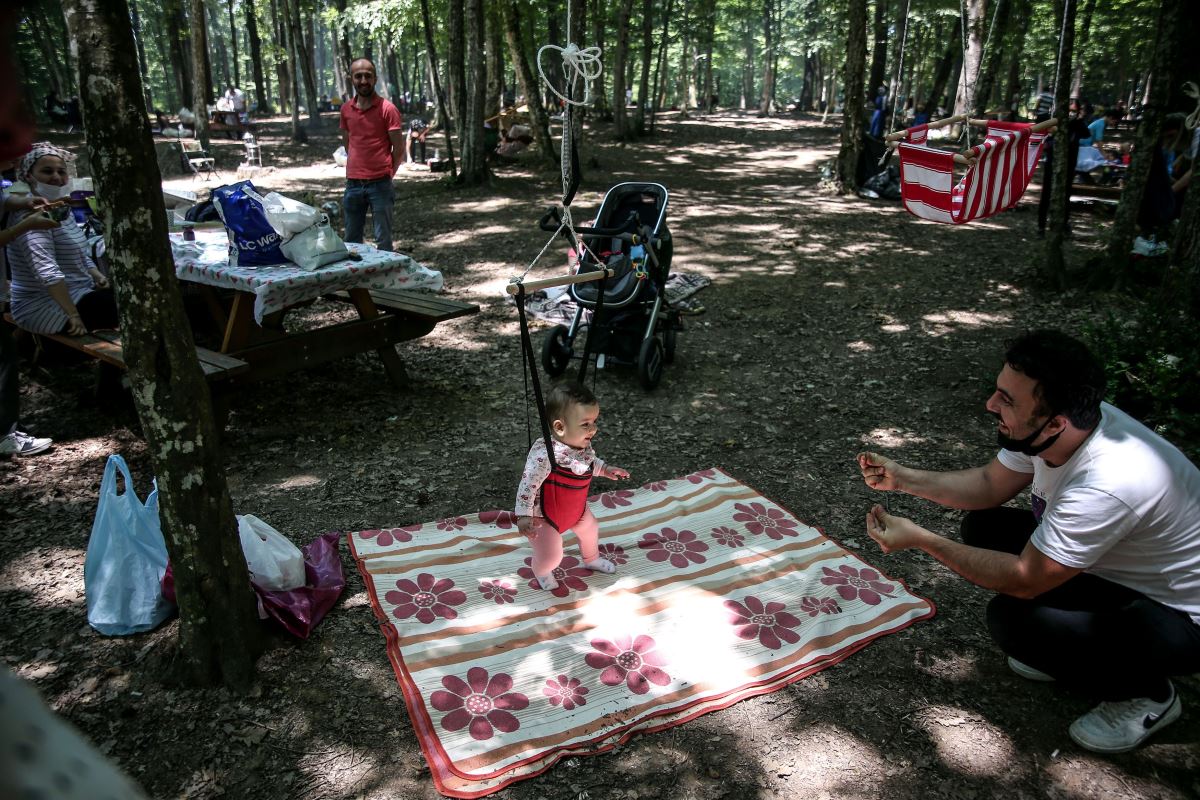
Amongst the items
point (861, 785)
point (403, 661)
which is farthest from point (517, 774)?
point (861, 785)

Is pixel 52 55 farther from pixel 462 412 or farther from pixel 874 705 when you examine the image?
pixel 874 705

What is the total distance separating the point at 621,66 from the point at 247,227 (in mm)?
15651

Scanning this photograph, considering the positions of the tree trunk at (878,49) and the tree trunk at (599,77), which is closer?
the tree trunk at (878,49)

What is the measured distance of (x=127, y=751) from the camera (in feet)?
8.25

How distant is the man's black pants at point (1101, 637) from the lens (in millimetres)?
2457

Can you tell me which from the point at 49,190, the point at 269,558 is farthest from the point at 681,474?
the point at 49,190

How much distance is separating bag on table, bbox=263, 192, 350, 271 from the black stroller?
5.19 feet

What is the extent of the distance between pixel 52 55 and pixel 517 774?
3237cm

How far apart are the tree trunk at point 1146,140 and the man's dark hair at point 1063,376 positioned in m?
5.33

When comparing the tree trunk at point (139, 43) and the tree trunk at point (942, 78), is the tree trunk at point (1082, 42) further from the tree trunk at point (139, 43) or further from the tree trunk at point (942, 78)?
the tree trunk at point (139, 43)

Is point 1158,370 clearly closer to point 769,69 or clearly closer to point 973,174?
point 973,174

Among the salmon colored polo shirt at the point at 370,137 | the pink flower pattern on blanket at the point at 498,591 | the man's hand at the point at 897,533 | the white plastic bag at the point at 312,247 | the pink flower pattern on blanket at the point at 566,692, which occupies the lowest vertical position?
the pink flower pattern on blanket at the point at 566,692

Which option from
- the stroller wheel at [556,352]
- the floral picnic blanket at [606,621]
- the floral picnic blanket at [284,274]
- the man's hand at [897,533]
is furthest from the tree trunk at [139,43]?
the stroller wheel at [556,352]

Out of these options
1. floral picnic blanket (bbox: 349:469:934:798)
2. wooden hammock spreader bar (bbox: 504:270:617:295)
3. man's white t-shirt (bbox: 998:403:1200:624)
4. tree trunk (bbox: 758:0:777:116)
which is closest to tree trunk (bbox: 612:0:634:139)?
wooden hammock spreader bar (bbox: 504:270:617:295)
